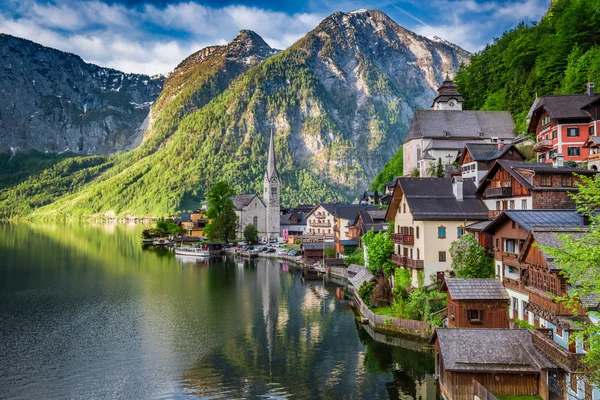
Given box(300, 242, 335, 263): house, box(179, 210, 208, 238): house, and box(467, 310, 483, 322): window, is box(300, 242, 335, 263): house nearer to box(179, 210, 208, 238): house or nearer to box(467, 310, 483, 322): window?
box(467, 310, 483, 322): window

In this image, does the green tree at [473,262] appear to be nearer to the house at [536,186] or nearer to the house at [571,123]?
the house at [536,186]

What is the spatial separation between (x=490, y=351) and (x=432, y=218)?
18857 mm

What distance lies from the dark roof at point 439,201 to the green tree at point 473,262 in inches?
222

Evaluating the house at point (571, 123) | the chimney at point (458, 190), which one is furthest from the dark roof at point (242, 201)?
the chimney at point (458, 190)

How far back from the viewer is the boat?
4235 inches

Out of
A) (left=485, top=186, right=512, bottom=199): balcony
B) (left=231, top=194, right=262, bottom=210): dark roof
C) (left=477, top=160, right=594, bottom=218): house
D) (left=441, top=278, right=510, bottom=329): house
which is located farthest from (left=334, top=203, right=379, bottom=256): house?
(left=231, top=194, right=262, bottom=210): dark roof

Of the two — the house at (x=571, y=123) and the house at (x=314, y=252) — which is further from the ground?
the house at (x=571, y=123)

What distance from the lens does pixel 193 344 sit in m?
40.7

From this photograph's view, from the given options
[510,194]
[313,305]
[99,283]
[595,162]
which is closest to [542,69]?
[595,162]

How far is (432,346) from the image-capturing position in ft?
122

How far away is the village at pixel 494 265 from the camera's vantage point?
84.1 feet

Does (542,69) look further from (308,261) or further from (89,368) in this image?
(89,368)

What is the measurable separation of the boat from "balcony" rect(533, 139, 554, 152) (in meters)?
69.1

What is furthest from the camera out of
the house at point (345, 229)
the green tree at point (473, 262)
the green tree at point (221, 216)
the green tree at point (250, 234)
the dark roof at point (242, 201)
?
the dark roof at point (242, 201)
